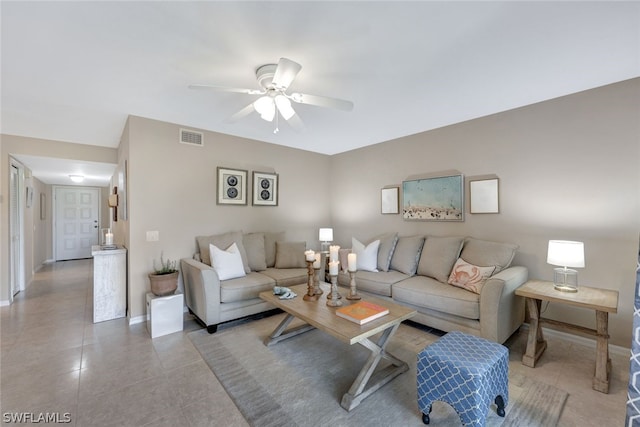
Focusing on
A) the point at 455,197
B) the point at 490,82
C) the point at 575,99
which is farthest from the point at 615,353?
the point at 490,82

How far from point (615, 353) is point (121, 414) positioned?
402 cm

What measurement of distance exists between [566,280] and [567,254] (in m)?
0.31

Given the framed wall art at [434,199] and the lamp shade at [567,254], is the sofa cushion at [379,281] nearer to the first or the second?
the framed wall art at [434,199]

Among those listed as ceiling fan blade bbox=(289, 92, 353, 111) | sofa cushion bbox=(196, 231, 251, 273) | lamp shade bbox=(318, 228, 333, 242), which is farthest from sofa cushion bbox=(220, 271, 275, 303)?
ceiling fan blade bbox=(289, 92, 353, 111)

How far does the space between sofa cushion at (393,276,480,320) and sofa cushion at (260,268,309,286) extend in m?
1.23

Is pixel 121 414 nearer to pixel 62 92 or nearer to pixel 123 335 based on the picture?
pixel 123 335

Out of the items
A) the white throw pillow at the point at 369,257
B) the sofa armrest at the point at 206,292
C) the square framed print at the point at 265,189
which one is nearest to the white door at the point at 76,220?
the square framed print at the point at 265,189

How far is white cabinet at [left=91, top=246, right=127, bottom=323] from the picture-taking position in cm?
315

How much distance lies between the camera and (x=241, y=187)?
3994 millimetres

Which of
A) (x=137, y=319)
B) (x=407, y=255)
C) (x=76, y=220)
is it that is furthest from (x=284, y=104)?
(x=76, y=220)

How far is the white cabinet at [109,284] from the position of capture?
10.3ft

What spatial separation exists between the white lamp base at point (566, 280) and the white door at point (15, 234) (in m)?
6.75

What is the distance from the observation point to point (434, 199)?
364 centimetres

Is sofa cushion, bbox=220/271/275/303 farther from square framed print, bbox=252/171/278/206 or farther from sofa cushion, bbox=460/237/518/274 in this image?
sofa cushion, bbox=460/237/518/274
